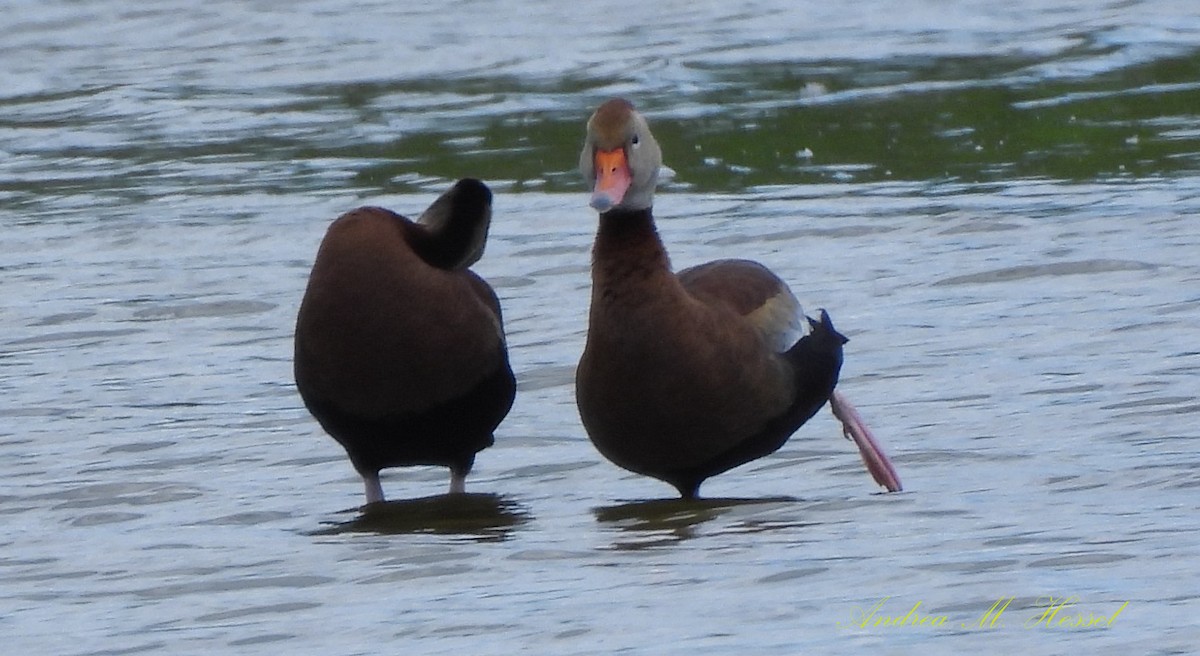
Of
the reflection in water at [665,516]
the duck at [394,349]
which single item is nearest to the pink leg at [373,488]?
the duck at [394,349]

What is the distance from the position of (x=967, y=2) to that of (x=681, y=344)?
15.1 m

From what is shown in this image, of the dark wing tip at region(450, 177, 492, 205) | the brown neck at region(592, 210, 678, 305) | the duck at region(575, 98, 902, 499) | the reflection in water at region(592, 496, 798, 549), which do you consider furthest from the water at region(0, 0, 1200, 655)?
the dark wing tip at region(450, 177, 492, 205)

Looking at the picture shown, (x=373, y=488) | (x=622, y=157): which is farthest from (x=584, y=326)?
(x=622, y=157)

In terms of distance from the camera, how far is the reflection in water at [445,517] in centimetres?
690

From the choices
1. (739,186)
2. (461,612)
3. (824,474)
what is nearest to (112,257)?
(739,186)

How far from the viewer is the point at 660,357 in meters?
6.81

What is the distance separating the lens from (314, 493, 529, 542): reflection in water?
690cm

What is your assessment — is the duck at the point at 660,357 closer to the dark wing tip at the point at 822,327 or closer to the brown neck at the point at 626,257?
the brown neck at the point at 626,257

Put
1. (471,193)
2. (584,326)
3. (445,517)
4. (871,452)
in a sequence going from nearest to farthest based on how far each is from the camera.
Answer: (445,517)
(871,452)
(471,193)
(584,326)

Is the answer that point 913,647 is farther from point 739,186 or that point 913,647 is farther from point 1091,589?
point 739,186

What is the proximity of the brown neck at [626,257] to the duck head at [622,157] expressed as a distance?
0.04m

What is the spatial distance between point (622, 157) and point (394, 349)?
828 mm

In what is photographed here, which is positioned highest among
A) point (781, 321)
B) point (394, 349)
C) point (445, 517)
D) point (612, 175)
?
point (612, 175)

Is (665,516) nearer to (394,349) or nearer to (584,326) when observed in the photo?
(394,349)
